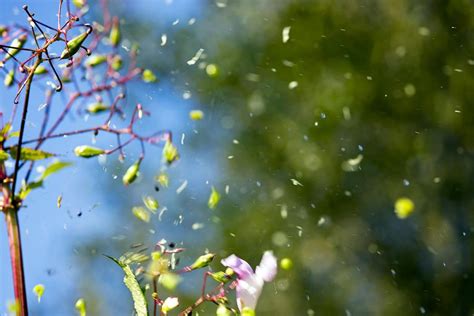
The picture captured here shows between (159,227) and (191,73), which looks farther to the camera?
(191,73)

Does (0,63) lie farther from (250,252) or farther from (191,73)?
(191,73)

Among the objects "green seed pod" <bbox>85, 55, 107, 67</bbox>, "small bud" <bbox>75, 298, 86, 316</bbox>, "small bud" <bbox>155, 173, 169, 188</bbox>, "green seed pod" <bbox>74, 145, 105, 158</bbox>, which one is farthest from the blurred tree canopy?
"small bud" <bbox>75, 298, 86, 316</bbox>

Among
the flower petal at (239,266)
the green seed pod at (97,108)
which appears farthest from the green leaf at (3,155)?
the green seed pod at (97,108)

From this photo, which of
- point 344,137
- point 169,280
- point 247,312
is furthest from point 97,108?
point 344,137

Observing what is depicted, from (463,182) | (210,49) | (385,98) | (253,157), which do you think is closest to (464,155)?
(463,182)

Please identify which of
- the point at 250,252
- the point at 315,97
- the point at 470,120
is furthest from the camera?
the point at 470,120

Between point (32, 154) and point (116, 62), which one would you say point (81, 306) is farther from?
point (116, 62)

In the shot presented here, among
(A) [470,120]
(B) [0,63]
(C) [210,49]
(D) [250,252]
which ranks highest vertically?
(B) [0,63]
